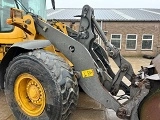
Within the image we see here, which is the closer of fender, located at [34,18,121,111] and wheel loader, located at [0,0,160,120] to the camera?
wheel loader, located at [0,0,160,120]

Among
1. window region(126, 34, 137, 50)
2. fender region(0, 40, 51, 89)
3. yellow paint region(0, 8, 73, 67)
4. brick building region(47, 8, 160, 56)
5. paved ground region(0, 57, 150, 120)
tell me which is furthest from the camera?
window region(126, 34, 137, 50)

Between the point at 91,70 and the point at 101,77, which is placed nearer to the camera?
the point at 91,70

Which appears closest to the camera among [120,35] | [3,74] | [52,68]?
[52,68]

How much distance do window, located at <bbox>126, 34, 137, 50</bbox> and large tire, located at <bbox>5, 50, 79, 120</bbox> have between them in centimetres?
1446

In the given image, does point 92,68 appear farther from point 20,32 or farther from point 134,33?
point 134,33

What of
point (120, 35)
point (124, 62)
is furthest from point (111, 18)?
point (124, 62)

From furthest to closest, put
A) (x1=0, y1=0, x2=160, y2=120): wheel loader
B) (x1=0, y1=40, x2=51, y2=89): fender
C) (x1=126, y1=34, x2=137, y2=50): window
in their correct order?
(x1=126, y1=34, x2=137, y2=50): window
(x1=0, y1=40, x2=51, y2=89): fender
(x1=0, y1=0, x2=160, y2=120): wheel loader

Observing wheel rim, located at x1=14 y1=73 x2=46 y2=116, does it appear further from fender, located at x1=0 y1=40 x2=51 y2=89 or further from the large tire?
fender, located at x1=0 y1=40 x2=51 y2=89

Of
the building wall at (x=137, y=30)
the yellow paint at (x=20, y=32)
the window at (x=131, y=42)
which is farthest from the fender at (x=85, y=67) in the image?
the window at (x=131, y=42)

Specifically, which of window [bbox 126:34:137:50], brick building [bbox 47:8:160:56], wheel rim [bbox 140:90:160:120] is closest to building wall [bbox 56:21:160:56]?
brick building [bbox 47:8:160:56]

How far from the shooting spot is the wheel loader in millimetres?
2771

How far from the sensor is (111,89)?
344 centimetres

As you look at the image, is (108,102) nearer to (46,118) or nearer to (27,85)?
(46,118)

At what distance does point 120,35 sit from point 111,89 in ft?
45.6
